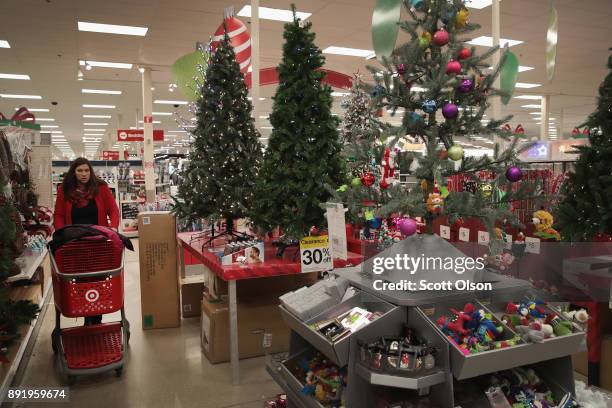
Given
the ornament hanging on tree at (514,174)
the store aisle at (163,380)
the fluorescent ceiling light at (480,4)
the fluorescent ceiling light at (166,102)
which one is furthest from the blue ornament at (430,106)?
the fluorescent ceiling light at (166,102)

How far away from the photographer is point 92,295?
343 cm

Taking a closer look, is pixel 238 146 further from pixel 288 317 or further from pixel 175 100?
pixel 175 100

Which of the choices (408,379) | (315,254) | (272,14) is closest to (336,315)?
(408,379)

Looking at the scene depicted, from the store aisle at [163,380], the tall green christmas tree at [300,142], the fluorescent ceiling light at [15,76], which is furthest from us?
the fluorescent ceiling light at [15,76]

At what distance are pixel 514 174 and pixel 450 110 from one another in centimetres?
42

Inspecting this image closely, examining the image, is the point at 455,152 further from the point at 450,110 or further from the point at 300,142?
the point at 300,142

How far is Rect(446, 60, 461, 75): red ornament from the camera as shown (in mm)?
2156

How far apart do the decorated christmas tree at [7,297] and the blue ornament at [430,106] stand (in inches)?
98.3

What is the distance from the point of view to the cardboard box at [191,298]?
512cm

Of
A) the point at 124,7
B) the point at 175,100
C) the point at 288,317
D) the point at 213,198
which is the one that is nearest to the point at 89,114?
the point at 175,100

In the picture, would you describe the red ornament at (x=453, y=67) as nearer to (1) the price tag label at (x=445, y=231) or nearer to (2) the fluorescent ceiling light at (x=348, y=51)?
(1) the price tag label at (x=445, y=231)

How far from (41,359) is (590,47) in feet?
33.4

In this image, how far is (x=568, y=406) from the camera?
2068 mm

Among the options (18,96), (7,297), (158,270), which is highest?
(18,96)
